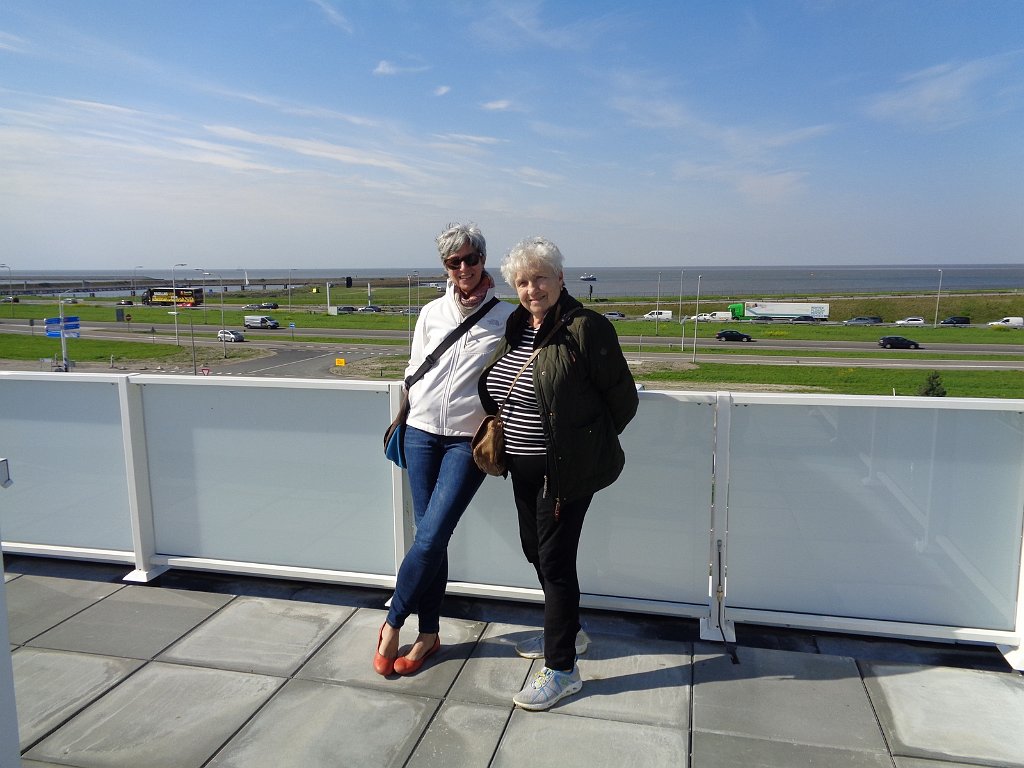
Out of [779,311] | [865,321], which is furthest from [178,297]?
[865,321]

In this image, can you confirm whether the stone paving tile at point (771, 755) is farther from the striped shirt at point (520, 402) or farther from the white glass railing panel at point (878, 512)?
the striped shirt at point (520, 402)

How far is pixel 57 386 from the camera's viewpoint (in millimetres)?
3949

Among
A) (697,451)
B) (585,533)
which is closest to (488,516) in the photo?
(585,533)

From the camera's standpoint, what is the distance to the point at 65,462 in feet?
13.2

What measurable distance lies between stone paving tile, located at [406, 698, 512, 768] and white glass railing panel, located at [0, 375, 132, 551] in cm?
238

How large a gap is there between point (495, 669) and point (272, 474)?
1.61m

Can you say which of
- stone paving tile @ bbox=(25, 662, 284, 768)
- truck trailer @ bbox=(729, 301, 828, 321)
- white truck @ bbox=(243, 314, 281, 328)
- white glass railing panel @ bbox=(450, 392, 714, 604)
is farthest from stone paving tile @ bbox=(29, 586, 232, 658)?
truck trailer @ bbox=(729, 301, 828, 321)

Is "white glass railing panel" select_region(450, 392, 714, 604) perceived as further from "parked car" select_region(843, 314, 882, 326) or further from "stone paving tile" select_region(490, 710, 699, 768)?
A: "parked car" select_region(843, 314, 882, 326)

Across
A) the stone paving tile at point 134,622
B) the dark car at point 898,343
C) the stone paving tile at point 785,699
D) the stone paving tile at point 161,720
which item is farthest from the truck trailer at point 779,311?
the stone paving tile at point 161,720

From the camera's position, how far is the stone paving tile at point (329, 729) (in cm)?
238

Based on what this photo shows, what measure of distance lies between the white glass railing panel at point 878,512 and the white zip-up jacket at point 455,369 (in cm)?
121

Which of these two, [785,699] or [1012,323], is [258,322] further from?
[785,699]

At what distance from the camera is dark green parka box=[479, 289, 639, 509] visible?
2.49 metres

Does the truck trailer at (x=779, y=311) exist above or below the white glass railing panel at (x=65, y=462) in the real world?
below
